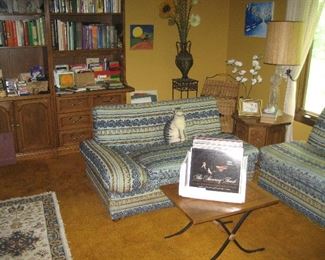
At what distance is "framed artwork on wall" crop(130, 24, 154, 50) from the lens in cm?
445

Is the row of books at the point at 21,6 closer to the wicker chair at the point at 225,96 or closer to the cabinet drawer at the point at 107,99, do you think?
the cabinet drawer at the point at 107,99

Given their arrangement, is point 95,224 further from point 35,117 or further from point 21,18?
point 21,18

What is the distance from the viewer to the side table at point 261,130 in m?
3.56

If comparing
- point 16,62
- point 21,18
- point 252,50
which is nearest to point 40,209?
point 16,62

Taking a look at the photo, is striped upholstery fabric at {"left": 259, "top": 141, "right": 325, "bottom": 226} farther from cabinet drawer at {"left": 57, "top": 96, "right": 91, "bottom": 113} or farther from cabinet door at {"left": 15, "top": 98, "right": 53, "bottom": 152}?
cabinet door at {"left": 15, "top": 98, "right": 53, "bottom": 152}

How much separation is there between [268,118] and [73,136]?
7.12ft

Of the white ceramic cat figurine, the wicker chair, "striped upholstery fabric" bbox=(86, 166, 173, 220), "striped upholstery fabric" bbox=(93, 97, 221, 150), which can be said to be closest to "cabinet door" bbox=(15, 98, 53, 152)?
"striped upholstery fabric" bbox=(93, 97, 221, 150)

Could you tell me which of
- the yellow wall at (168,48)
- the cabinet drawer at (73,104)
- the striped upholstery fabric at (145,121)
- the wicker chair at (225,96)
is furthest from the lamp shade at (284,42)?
the cabinet drawer at (73,104)

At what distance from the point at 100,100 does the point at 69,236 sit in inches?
74.2

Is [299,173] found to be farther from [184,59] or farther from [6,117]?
[6,117]

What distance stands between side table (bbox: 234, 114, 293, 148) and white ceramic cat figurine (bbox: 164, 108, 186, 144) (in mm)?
756

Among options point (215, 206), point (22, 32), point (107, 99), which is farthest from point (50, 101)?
point (215, 206)

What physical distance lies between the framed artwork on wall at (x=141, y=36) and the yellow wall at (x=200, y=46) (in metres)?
0.05

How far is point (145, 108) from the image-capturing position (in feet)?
10.8
